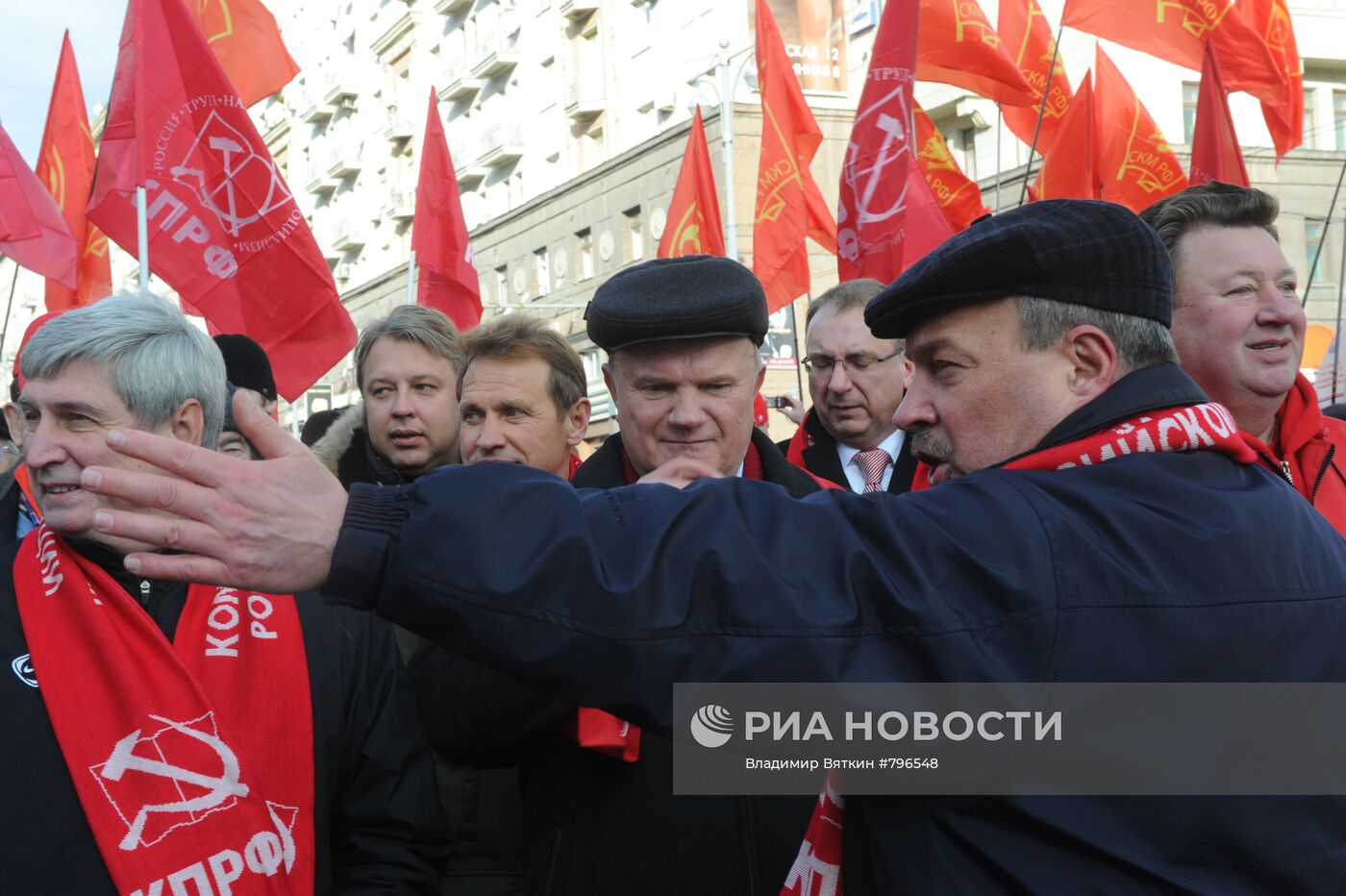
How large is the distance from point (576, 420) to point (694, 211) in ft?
22.8

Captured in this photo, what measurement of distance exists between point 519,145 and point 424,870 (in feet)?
108

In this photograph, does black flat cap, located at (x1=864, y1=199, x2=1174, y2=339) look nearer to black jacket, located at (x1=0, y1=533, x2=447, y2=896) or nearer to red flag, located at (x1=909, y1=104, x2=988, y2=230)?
black jacket, located at (x1=0, y1=533, x2=447, y2=896)

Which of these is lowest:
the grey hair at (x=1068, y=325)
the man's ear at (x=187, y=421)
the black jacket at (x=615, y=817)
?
the black jacket at (x=615, y=817)

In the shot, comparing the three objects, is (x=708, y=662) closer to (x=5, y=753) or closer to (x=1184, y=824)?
(x=1184, y=824)

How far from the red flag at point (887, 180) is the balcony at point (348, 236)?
36048 mm

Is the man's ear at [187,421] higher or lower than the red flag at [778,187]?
lower

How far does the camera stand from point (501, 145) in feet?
114

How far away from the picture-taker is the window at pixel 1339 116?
27.1 m

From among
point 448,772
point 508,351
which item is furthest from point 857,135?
point 448,772

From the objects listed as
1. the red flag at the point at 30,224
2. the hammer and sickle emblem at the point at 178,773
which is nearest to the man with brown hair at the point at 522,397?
the hammer and sickle emblem at the point at 178,773

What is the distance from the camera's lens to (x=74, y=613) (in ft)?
8.49

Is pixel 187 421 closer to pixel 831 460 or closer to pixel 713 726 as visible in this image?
pixel 713 726

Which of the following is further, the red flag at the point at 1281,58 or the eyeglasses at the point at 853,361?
the red flag at the point at 1281,58

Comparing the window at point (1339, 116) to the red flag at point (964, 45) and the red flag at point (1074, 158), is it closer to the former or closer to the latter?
the red flag at point (1074, 158)
